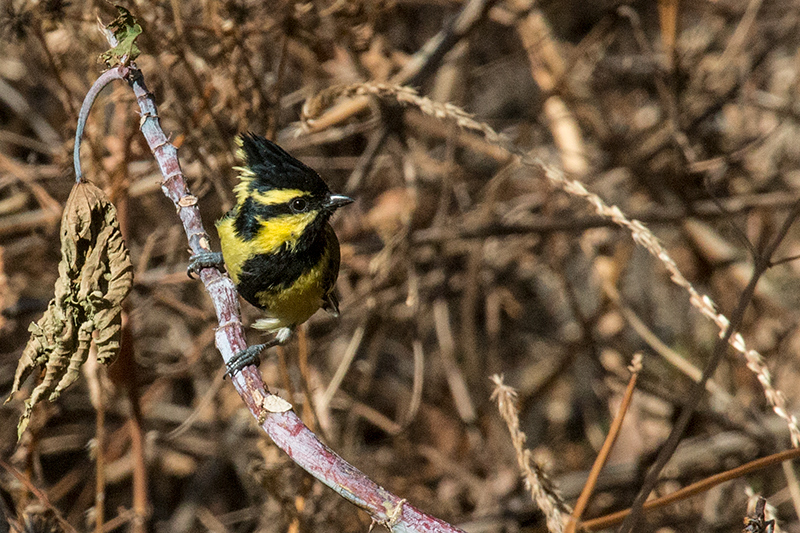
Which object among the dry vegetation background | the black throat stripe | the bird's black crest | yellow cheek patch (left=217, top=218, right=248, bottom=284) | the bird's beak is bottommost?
the dry vegetation background

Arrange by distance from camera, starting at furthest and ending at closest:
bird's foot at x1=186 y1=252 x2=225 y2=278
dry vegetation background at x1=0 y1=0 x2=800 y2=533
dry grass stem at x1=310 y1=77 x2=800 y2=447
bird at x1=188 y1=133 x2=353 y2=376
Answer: dry vegetation background at x1=0 y1=0 x2=800 y2=533 < bird at x1=188 y1=133 x2=353 y2=376 < bird's foot at x1=186 y1=252 x2=225 y2=278 < dry grass stem at x1=310 y1=77 x2=800 y2=447

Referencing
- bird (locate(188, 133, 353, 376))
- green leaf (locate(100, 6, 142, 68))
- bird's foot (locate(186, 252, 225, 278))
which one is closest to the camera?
green leaf (locate(100, 6, 142, 68))

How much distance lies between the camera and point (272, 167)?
294cm

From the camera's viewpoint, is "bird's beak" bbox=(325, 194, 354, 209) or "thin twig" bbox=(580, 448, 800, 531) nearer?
"thin twig" bbox=(580, 448, 800, 531)

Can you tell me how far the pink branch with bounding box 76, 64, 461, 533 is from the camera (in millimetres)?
1874

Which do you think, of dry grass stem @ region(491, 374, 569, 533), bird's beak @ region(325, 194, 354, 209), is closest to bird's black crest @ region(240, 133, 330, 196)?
bird's beak @ region(325, 194, 354, 209)

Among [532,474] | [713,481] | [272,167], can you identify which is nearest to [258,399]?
[532,474]

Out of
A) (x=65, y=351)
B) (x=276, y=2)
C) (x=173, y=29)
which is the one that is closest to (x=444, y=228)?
(x=276, y=2)

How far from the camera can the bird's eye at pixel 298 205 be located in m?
3.14

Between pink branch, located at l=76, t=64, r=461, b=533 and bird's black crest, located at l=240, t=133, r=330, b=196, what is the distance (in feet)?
1.31

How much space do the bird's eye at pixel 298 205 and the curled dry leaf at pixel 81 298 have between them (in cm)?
97

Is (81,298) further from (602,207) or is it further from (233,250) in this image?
(602,207)

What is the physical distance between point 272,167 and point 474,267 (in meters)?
2.46

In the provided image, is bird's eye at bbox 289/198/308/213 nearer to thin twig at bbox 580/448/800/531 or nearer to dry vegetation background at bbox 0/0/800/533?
dry vegetation background at bbox 0/0/800/533
